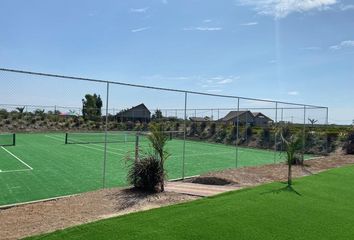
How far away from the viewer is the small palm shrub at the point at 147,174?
8969 millimetres

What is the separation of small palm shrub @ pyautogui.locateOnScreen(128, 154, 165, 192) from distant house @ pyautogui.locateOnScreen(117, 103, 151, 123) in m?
14.4

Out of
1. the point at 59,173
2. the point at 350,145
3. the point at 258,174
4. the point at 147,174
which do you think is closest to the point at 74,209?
the point at 147,174

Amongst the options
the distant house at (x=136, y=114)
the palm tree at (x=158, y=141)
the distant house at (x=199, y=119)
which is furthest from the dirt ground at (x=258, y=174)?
the distant house at (x=199, y=119)

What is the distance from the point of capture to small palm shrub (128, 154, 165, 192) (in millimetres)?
8969

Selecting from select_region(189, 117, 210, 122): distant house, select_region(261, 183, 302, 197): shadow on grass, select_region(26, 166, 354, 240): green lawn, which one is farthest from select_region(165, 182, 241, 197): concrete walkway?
select_region(189, 117, 210, 122): distant house

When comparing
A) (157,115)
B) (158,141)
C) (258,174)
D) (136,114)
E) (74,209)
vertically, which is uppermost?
(136,114)

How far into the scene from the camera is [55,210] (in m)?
7.27

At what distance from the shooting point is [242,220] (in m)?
6.46

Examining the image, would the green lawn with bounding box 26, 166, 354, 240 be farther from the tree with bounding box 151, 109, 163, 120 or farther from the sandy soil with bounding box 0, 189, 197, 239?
the tree with bounding box 151, 109, 163, 120

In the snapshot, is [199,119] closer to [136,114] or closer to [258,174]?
[136,114]

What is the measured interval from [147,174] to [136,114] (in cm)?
1752

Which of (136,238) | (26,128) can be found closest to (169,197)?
(136,238)

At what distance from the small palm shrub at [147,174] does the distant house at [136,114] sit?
14.4m

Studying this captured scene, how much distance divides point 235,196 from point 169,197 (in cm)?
147
